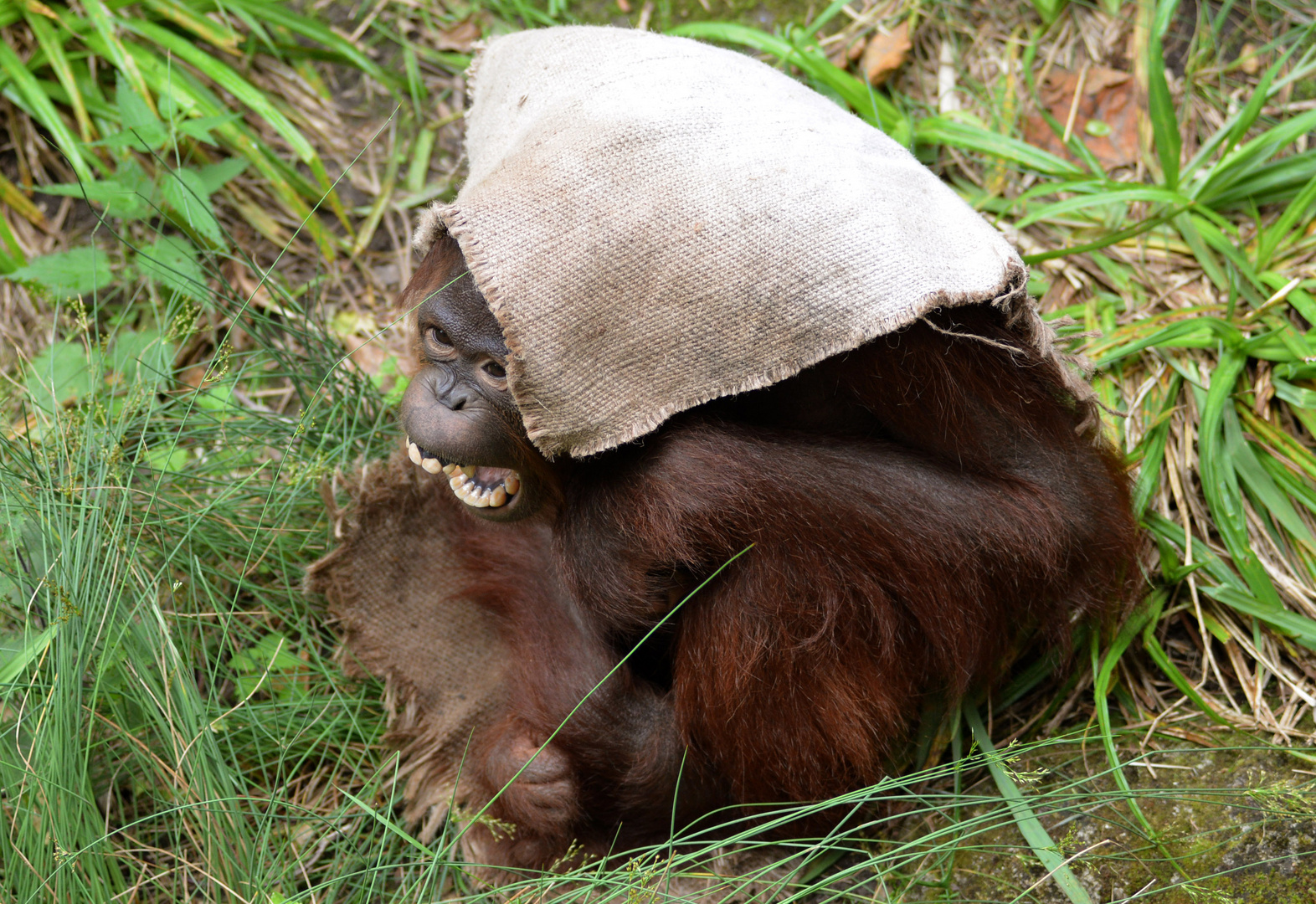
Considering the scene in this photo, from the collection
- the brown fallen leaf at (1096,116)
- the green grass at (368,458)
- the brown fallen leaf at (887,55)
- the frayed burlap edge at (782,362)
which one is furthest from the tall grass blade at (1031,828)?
the brown fallen leaf at (887,55)

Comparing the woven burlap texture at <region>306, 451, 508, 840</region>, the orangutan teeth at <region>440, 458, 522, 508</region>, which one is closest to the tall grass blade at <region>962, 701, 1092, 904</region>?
the orangutan teeth at <region>440, 458, 522, 508</region>

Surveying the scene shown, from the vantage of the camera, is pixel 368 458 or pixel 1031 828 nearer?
pixel 1031 828

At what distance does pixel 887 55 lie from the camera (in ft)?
9.59

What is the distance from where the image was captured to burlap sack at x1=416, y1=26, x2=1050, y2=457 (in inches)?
65.9

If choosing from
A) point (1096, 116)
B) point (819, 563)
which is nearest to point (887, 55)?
point (1096, 116)

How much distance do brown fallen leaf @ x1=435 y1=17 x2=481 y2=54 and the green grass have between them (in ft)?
0.07

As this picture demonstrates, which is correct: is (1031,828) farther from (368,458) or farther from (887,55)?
(887,55)

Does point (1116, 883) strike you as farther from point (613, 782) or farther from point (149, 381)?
point (149, 381)

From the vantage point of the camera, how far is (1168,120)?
2.45 m

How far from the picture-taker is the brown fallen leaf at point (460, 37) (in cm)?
320

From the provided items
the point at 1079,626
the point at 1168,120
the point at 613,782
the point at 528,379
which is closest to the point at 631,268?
the point at 528,379

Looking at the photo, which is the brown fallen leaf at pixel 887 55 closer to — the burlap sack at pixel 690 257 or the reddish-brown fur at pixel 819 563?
the burlap sack at pixel 690 257

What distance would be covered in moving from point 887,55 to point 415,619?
6.31 feet

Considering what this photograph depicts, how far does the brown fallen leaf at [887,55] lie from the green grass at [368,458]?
50 mm
